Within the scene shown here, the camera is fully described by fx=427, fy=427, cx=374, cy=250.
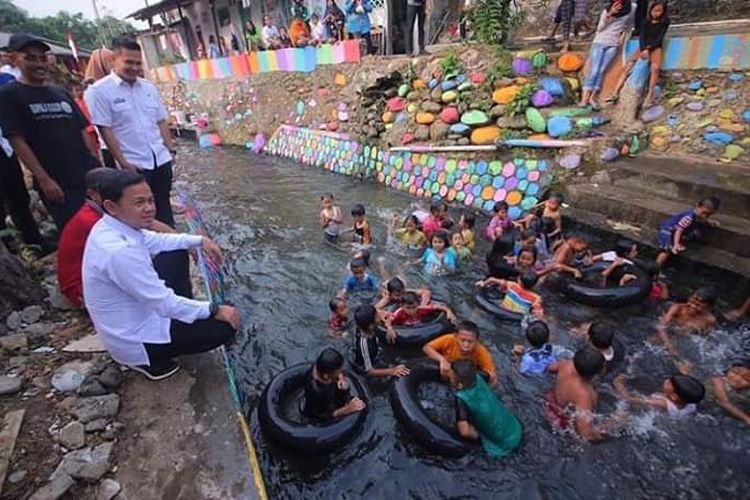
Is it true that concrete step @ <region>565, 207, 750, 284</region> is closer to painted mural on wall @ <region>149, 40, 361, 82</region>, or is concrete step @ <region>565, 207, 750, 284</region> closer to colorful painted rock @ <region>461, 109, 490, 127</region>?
colorful painted rock @ <region>461, 109, 490, 127</region>

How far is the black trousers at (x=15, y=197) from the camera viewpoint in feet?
15.2

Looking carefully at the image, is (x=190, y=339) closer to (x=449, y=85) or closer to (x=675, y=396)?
(x=675, y=396)

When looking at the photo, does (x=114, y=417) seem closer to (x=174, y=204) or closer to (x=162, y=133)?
(x=162, y=133)

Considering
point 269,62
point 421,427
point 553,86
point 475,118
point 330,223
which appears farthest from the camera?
point 269,62

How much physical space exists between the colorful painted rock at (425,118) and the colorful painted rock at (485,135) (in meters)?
1.23

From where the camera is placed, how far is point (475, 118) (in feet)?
29.4

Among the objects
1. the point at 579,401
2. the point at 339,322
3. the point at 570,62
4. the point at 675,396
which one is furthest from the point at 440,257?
the point at 570,62

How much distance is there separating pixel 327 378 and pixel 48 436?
1.88 metres

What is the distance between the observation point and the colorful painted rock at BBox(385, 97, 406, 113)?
1064 cm

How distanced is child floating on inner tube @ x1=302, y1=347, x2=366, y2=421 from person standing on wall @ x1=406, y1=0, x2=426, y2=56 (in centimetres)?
1005

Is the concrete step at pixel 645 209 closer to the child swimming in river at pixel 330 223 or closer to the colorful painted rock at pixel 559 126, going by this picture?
the colorful painted rock at pixel 559 126

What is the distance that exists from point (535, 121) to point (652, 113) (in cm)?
200

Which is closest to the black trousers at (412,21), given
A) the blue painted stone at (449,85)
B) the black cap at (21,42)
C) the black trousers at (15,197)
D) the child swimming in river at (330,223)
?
the blue painted stone at (449,85)

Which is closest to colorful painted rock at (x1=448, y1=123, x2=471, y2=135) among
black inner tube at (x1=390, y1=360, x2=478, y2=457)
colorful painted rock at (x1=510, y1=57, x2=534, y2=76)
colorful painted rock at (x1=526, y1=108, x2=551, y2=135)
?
colorful painted rock at (x1=526, y1=108, x2=551, y2=135)
